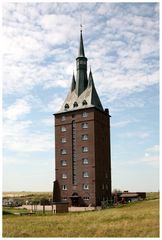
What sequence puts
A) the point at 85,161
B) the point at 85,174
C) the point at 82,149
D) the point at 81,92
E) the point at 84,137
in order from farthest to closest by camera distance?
the point at 81,92, the point at 84,137, the point at 82,149, the point at 85,161, the point at 85,174

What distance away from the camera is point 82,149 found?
55094 mm

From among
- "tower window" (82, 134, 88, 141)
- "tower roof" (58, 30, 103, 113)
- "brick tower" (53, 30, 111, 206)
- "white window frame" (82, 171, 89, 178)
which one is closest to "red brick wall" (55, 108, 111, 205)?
→ "brick tower" (53, 30, 111, 206)

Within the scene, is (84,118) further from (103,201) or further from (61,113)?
(103,201)

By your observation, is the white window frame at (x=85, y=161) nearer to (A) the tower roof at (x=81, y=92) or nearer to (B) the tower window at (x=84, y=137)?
(B) the tower window at (x=84, y=137)

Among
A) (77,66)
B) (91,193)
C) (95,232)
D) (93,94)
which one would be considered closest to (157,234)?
(95,232)

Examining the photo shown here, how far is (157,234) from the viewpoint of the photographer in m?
17.0

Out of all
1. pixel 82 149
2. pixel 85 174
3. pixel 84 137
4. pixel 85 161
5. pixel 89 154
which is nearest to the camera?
pixel 85 174

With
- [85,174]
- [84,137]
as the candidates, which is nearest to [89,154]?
[84,137]

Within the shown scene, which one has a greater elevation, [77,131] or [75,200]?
[77,131]

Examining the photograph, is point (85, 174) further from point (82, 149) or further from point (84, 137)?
point (84, 137)

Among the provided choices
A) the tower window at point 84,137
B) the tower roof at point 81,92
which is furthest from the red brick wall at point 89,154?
the tower roof at point 81,92

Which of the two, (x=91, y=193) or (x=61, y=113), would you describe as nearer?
(x=91, y=193)

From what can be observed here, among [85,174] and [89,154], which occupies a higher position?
[89,154]

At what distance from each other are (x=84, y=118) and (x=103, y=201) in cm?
1312
